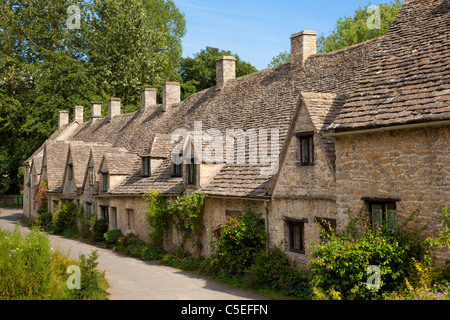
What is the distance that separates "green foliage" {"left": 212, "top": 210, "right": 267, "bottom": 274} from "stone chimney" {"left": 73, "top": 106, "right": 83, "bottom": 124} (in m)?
34.4

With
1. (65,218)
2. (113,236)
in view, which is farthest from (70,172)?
(113,236)

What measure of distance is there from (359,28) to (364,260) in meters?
35.2

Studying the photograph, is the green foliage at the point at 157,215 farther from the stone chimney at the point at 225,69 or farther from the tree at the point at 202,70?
the tree at the point at 202,70

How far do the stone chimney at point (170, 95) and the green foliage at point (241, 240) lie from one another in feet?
56.0

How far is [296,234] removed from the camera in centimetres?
1664

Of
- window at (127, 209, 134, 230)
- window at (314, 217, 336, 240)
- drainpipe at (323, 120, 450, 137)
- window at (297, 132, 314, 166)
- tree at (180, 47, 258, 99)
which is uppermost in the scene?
tree at (180, 47, 258, 99)

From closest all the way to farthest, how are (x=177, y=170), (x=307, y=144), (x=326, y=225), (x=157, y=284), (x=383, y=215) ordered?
1. (x=383, y=215)
2. (x=326, y=225)
3. (x=307, y=144)
4. (x=157, y=284)
5. (x=177, y=170)

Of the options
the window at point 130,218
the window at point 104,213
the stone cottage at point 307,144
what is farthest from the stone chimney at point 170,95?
the window at point 130,218

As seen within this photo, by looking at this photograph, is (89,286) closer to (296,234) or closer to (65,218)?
(296,234)

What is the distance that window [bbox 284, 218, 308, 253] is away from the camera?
644 inches

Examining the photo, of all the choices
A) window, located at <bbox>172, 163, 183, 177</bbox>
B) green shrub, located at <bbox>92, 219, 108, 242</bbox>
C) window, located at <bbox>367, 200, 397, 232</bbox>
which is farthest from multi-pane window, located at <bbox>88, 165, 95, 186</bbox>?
window, located at <bbox>367, 200, 397, 232</bbox>

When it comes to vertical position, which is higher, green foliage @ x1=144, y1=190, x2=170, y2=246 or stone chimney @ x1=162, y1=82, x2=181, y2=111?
stone chimney @ x1=162, y1=82, x2=181, y2=111

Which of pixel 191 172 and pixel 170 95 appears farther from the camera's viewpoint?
pixel 170 95

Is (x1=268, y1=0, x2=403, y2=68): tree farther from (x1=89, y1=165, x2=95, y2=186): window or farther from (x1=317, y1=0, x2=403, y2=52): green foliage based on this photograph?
(x1=89, y1=165, x2=95, y2=186): window
